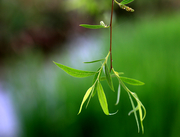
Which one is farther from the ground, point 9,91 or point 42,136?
point 9,91

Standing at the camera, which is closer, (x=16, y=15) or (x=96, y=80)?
(x=96, y=80)

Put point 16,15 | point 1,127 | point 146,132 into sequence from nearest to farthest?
1. point 146,132
2. point 1,127
3. point 16,15

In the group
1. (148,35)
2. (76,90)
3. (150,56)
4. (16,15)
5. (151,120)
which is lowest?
(151,120)

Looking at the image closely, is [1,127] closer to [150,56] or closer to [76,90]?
[76,90]

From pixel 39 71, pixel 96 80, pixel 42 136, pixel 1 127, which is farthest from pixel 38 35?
pixel 96 80

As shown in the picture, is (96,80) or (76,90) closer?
(96,80)

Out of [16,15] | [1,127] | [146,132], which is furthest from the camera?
[16,15]

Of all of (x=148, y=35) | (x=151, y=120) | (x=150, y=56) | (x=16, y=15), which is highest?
(x=16, y=15)

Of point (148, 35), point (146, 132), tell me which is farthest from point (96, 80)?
→ point (148, 35)

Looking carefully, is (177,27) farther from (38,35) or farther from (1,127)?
(38,35)
